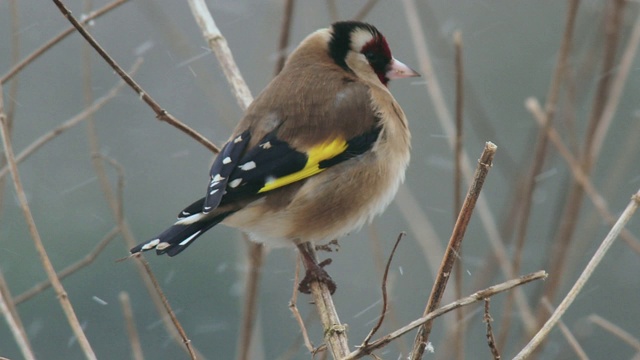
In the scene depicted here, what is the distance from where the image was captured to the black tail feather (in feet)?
9.72

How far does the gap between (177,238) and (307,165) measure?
623 millimetres

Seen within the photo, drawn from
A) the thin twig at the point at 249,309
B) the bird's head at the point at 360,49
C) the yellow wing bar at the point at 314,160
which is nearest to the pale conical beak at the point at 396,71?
the bird's head at the point at 360,49

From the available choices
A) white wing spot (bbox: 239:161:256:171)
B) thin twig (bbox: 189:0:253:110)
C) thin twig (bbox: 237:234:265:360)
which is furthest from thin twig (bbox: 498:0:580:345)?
thin twig (bbox: 189:0:253:110)

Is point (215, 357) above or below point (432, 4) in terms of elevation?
below

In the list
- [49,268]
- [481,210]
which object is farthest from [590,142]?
[49,268]

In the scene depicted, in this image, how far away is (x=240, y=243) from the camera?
408 cm

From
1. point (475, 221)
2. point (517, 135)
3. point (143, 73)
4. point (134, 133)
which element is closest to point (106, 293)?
point (134, 133)

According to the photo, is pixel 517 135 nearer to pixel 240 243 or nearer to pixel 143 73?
pixel 143 73

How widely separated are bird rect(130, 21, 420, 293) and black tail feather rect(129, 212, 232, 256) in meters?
0.01

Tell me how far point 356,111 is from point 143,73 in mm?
4973

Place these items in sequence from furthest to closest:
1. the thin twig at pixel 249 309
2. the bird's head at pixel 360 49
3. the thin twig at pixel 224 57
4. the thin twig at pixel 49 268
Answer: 1. the bird's head at pixel 360 49
2. the thin twig at pixel 224 57
3. the thin twig at pixel 249 309
4. the thin twig at pixel 49 268

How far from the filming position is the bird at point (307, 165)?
132 inches

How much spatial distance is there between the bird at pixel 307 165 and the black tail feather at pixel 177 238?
0.03 feet

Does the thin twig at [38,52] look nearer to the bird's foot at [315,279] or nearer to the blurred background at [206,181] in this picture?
the bird's foot at [315,279]
